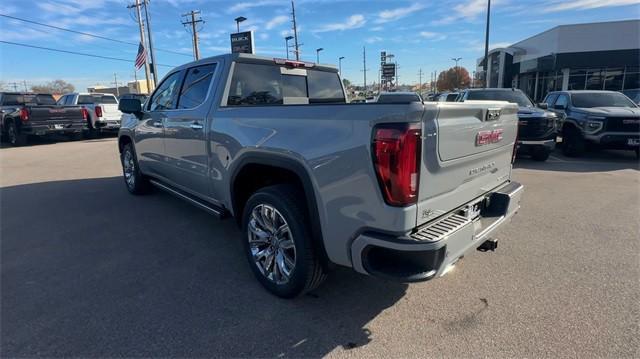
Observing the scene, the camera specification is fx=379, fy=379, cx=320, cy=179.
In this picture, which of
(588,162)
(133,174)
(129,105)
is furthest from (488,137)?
(588,162)

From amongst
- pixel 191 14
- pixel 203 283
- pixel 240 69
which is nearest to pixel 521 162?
pixel 240 69

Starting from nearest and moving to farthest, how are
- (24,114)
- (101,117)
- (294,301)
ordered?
(294,301)
(24,114)
(101,117)

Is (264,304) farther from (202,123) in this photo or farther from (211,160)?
(202,123)

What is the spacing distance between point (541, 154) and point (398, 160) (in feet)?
27.7

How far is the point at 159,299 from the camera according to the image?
9.86ft

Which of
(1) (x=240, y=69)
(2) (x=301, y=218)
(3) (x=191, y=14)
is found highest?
(3) (x=191, y=14)

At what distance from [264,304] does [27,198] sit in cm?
570

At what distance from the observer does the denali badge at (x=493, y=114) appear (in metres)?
2.71

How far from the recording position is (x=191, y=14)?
38.1 metres

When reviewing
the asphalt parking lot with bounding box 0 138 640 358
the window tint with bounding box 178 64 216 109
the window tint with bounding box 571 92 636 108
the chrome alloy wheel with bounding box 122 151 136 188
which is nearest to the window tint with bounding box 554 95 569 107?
the window tint with bounding box 571 92 636 108

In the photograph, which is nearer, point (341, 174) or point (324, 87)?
point (341, 174)

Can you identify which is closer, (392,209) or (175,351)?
(392,209)

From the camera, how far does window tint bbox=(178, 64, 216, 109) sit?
155 inches

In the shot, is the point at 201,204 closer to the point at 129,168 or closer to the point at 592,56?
the point at 129,168
